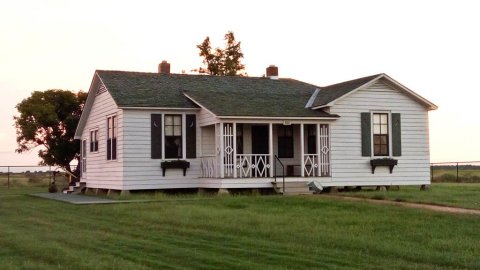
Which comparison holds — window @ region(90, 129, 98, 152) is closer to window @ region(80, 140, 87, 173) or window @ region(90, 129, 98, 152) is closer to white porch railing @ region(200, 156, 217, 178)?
window @ region(80, 140, 87, 173)

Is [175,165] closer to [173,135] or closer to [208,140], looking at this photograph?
[173,135]

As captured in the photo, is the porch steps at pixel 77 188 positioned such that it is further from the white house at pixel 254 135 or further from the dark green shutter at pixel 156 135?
the dark green shutter at pixel 156 135

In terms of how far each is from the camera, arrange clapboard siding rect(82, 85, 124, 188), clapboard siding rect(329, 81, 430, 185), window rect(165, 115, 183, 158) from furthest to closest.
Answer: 1. clapboard siding rect(329, 81, 430, 185)
2. window rect(165, 115, 183, 158)
3. clapboard siding rect(82, 85, 124, 188)

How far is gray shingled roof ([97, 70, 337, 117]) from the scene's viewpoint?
2547 centimetres

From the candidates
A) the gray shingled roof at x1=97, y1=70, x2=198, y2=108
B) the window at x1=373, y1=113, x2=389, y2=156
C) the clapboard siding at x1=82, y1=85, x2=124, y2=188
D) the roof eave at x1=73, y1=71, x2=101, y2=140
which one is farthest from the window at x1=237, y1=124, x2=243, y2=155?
the roof eave at x1=73, y1=71, x2=101, y2=140

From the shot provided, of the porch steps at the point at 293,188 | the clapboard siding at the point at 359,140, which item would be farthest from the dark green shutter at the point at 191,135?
the clapboard siding at the point at 359,140

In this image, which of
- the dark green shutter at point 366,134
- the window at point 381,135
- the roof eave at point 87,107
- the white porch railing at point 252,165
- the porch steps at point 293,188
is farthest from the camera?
the roof eave at point 87,107

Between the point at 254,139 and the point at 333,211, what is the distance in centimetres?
1050

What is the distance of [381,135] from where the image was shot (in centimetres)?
2723

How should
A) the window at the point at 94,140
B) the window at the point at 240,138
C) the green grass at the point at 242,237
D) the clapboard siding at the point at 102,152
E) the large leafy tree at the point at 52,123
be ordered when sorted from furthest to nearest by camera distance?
the large leafy tree at the point at 52,123 → the window at the point at 94,140 → the window at the point at 240,138 → the clapboard siding at the point at 102,152 → the green grass at the point at 242,237

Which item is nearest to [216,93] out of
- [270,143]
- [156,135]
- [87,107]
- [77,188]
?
[156,135]

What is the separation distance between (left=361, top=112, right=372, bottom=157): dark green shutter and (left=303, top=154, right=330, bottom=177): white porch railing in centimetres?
168

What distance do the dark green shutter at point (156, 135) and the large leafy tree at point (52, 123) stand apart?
15.1 meters

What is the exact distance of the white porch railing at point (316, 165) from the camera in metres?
26.1
